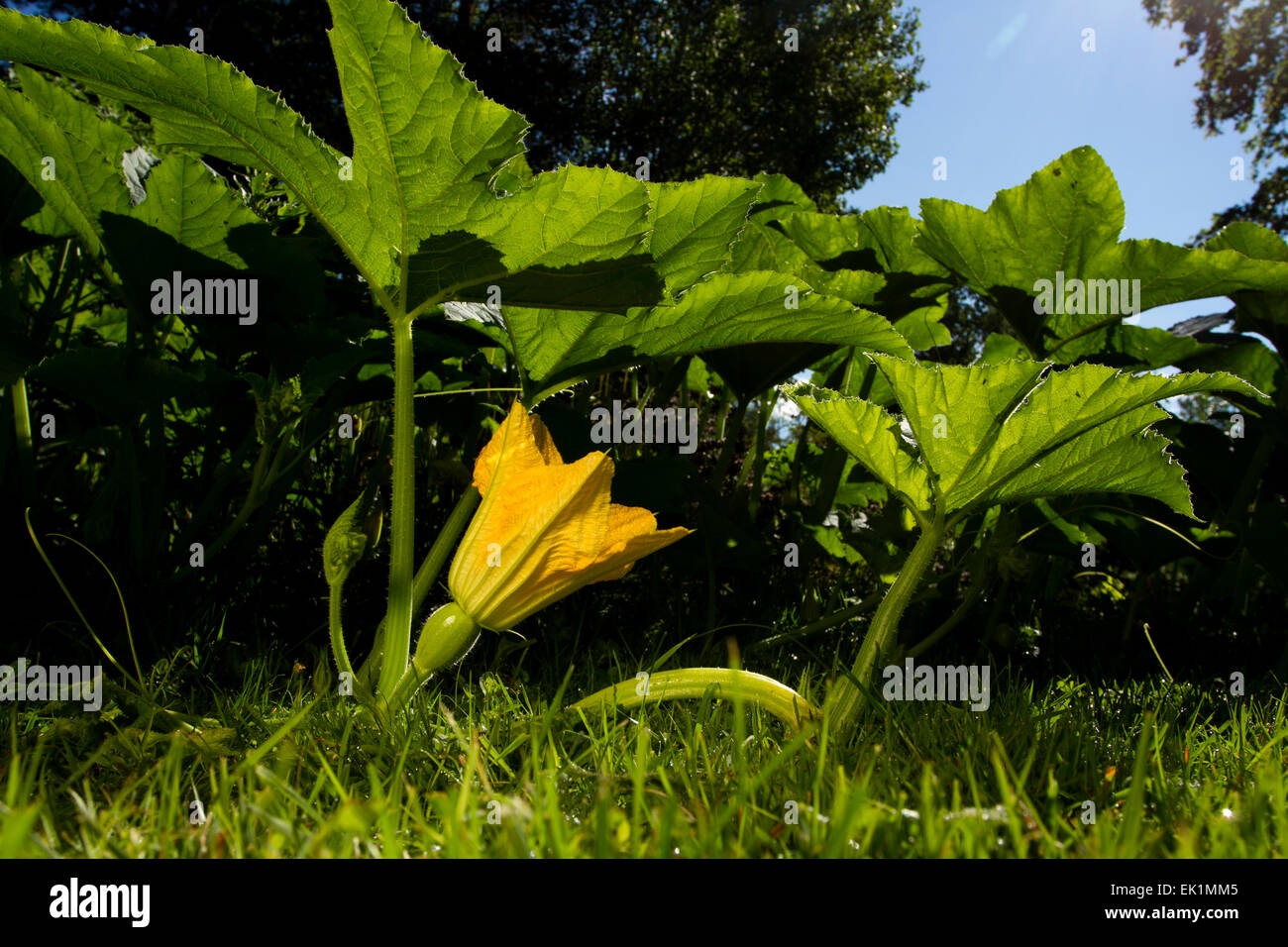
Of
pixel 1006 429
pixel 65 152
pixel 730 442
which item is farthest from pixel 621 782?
pixel 65 152

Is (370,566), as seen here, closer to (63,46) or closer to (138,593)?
(138,593)

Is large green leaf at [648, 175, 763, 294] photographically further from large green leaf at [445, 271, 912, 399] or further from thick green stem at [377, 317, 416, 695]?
thick green stem at [377, 317, 416, 695]

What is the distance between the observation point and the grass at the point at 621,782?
3.00 feet

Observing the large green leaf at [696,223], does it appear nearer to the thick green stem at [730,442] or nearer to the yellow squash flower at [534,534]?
the yellow squash flower at [534,534]

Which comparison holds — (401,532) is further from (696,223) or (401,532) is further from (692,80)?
(692,80)

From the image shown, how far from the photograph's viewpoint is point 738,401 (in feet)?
7.82

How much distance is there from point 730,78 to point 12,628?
1965cm

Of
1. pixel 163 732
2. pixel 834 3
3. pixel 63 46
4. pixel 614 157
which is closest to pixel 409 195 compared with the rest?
pixel 63 46

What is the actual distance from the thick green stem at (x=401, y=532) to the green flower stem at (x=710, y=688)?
296 mm

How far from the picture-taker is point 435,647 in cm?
139

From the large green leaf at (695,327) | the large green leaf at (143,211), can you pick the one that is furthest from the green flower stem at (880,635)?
the large green leaf at (143,211)

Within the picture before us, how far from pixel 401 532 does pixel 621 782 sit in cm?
53

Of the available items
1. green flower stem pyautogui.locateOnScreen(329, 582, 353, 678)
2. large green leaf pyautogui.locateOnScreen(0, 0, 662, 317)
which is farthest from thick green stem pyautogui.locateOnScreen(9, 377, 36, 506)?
green flower stem pyautogui.locateOnScreen(329, 582, 353, 678)

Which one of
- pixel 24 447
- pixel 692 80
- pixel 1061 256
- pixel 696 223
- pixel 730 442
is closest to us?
pixel 696 223
